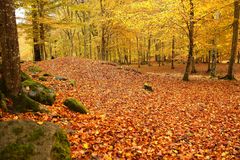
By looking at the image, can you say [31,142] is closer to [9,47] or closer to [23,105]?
[23,105]

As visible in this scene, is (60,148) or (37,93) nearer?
(60,148)

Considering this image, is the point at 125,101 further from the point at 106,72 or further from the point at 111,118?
the point at 106,72

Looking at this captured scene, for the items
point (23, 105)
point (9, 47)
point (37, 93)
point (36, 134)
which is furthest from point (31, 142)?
point (37, 93)

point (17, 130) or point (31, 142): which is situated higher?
point (17, 130)

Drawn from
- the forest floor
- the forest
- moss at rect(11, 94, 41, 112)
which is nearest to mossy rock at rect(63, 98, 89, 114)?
the forest

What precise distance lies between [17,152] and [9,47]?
310cm

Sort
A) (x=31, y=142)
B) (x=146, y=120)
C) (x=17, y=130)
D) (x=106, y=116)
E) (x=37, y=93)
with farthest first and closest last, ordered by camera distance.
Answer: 1. (x=146, y=120)
2. (x=106, y=116)
3. (x=37, y=93)
4. (x=17, y=130)
5. (x=31, y=142)

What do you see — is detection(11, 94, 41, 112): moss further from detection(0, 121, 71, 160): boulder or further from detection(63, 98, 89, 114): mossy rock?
detection(0, 121, 71, 160): boulder

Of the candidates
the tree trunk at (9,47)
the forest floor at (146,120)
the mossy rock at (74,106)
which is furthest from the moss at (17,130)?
the mossy rock at (74,106)

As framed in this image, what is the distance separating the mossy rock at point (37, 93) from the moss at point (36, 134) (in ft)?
10.3

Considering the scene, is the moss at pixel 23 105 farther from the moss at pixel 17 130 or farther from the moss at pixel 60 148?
the moss at pixel 60 148

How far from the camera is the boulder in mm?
4062

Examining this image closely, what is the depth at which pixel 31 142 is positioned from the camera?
14.1 ft

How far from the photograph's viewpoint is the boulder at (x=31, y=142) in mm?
4062
